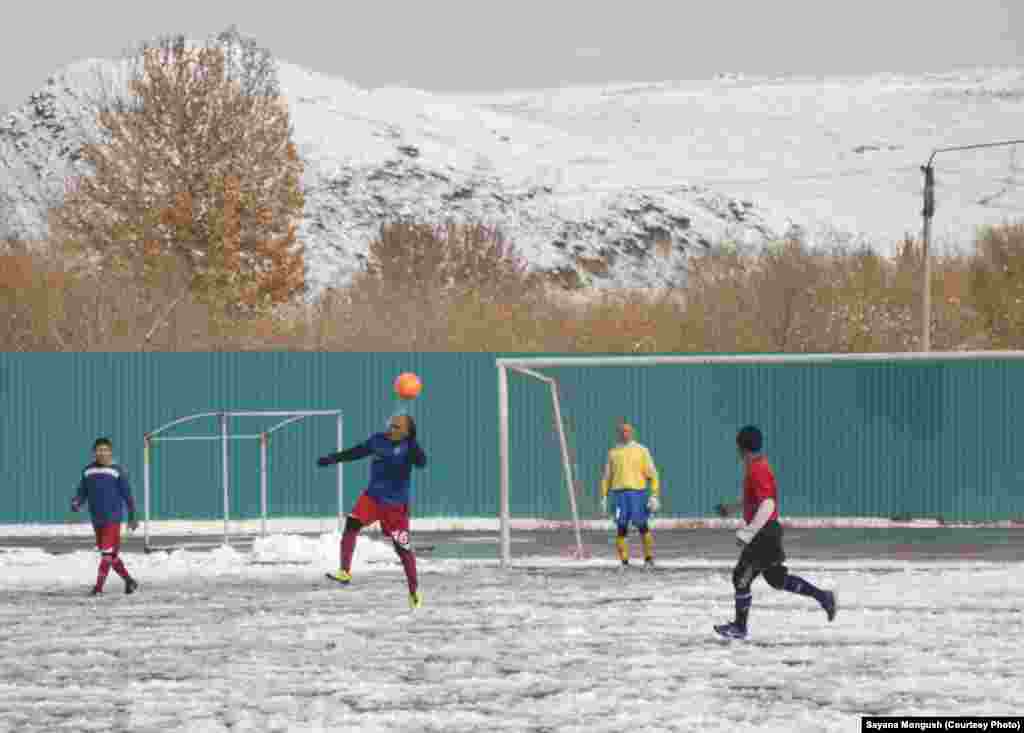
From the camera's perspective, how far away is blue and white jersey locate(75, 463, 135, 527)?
19359 millimetres

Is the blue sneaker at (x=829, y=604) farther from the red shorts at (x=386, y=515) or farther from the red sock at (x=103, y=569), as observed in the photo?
the red sock at (x=103, y=569)

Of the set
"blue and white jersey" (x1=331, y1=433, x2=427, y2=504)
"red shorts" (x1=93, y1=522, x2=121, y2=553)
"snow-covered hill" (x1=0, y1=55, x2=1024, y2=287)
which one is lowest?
"red shorts" (x1=93, y1=522, x2=121, y2=553)

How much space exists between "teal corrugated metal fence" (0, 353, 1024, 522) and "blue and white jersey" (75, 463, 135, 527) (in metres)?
11.7

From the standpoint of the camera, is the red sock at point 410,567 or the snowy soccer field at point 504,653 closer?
the snowy soccer field at point 504,653

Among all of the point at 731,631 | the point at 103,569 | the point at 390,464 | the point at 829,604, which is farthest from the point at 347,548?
the point at 829,604

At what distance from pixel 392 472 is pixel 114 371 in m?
17.5

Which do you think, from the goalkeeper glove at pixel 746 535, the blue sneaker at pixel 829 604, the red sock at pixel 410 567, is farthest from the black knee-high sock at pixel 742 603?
the red sock at pixel 410 567

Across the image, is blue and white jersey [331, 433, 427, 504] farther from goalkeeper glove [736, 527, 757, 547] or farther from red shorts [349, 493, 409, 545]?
goalkeeper glove [736, 527, 757, 547]

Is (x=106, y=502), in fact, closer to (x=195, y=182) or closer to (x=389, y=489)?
(x=389, y=489)

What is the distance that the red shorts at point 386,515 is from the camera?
56.7ft

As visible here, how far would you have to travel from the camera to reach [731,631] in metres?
14.8

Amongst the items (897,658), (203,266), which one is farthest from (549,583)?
(203,266)

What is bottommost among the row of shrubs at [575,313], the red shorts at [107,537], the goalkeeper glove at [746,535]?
the red shorts at [107,537]

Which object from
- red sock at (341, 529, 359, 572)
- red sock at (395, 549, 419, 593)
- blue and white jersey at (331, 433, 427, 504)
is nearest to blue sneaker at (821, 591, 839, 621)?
red sock at (395, 549, 419, 593)
